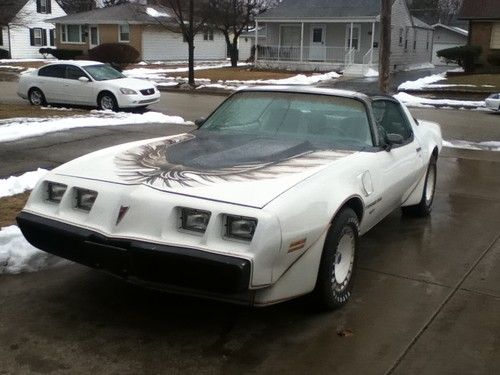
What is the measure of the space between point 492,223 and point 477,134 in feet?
27.5

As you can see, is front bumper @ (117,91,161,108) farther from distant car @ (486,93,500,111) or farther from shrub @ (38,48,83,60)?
shrub @ (38,48,83,60)

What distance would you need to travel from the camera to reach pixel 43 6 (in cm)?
5328

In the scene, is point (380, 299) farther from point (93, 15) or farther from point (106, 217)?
point (93, 15)

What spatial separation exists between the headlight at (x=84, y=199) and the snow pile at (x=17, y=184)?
3272 millimetres

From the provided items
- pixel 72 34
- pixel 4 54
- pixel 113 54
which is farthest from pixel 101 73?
pixel 4 54

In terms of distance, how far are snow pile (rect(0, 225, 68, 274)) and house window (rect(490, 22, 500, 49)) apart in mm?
34081

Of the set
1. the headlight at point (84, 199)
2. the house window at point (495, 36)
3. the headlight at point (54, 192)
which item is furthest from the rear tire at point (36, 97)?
the house window at point (495, 36)

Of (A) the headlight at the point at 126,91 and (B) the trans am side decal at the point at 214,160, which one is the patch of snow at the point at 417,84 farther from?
(B) the trans am side decal at the point at 214,160

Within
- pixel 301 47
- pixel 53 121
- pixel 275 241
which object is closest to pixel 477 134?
pixel 53 121

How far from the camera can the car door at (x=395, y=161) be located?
4977 mm

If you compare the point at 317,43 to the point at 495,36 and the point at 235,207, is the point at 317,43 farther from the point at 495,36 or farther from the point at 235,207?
→ the point at 235,207

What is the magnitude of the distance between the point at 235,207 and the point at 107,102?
14.6 meters

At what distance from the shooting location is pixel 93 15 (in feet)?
159

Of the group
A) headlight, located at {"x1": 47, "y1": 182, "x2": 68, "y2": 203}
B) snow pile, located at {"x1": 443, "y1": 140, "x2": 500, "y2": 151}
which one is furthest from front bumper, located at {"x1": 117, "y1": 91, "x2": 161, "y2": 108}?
headlight, located at {"x1": 47, "y1": 182, "x2": 68, "y2": 203}
